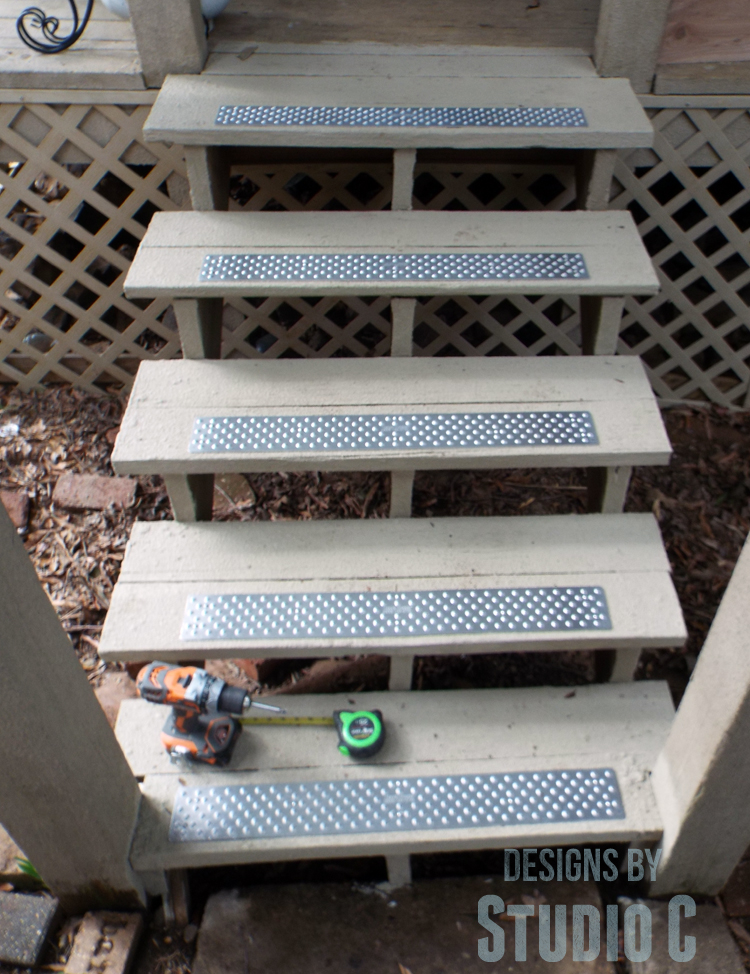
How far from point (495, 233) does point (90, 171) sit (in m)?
1.39

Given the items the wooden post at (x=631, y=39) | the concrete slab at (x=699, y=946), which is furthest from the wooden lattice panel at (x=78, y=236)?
the concrete slab at (x=699, y=946)

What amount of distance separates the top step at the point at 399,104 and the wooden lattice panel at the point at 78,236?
1.08ft

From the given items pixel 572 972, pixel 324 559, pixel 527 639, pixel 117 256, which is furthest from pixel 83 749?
pixel 117 256

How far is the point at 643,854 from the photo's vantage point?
72.6 inches

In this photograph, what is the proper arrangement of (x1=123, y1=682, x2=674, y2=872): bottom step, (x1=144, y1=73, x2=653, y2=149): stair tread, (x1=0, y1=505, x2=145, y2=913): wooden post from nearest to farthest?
(x1=0, y1=505, x2=145, y2=913): wooden post < (x1=123, y1=682, x2=674, y2=872): bottom step < (x1=144, y1=73, x2=653, y2=149): stair tread

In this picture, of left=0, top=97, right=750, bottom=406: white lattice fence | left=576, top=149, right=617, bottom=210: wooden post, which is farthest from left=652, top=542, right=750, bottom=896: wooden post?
left=0, top=97, right=750, bottom=406: white lattice fence

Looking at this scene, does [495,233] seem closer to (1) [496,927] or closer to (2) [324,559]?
(2) [324,559]

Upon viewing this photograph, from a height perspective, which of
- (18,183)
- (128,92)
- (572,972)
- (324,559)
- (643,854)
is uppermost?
(128,92)

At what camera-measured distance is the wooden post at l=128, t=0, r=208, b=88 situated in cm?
230

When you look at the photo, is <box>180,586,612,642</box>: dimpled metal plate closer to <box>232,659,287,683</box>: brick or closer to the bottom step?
the bottom step

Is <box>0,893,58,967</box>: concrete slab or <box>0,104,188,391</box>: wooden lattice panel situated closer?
<box>0,893,58,967</box>: concrete slab

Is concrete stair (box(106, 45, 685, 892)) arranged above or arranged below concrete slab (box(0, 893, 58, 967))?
above

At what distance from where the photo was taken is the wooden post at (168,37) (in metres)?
2.30

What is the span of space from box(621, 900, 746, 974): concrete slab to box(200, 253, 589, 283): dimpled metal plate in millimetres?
1634
